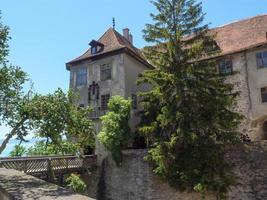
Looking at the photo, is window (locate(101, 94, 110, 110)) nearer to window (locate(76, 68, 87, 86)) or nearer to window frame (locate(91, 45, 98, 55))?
window (locate(76, 68, 87, 86))

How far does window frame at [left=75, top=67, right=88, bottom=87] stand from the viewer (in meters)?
27.2

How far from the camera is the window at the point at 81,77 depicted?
27234 mm

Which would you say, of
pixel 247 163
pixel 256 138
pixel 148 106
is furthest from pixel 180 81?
pixel 256 138

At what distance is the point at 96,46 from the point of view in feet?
90.1

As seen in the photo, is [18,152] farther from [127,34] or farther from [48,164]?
[127,34]

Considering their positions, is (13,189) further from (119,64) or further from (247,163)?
(119,64)

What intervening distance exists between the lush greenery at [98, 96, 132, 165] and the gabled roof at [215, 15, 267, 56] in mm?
9802

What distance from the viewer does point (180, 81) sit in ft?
59.3

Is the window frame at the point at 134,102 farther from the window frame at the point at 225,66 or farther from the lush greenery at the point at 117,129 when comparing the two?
the window frame at the point at 225,66

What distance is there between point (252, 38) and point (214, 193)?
46.1 feet

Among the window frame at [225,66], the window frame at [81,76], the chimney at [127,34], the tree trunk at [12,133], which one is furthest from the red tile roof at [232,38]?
the tree trunk at [12,133]

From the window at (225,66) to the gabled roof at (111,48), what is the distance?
726 cm

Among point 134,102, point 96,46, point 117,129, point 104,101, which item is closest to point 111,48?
point 96,46

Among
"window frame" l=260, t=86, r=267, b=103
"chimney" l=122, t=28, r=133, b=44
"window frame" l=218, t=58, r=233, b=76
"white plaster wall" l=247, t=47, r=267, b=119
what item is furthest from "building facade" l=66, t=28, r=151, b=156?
"window frame" l=260, t=86, r=267, b=103
